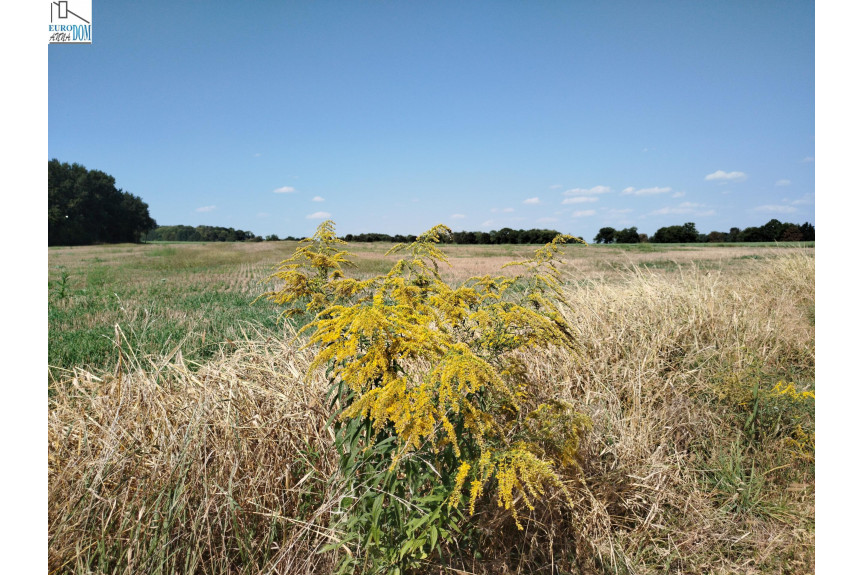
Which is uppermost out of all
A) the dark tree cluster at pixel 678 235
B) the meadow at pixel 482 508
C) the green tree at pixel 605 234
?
the dark tree cluster at pixel 678 235

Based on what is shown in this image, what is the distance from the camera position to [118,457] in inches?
101

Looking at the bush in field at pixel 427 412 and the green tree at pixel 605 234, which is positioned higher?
the green tree at pixel 605 234

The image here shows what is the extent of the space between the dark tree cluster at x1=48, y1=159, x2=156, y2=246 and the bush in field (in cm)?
6502

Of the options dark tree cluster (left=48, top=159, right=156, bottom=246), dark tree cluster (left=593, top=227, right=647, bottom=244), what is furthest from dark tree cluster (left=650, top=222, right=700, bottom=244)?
dark tree cluster (left=48, top=159, right=156, bottom=246)

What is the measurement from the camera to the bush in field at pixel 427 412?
1.78m

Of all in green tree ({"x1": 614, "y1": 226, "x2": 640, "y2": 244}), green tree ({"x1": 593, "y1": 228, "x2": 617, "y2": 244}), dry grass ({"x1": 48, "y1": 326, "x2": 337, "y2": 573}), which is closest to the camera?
dry grass ({"x1": 48, "y1": 326, "x2": 337, "y2": 573})

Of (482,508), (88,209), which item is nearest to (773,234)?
(482,508)

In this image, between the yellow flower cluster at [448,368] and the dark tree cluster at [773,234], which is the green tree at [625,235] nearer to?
the dark tree cluster at [773,234]

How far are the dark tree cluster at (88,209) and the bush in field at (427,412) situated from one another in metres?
65.0

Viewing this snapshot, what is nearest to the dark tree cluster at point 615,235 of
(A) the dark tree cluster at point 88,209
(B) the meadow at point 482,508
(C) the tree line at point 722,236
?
(C) the tree line at point 722,236

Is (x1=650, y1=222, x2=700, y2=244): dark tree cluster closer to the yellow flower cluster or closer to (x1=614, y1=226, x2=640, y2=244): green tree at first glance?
(x1=614, y1=226, x2=640, y2=244): green tree

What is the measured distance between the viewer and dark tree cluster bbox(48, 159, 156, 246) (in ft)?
179

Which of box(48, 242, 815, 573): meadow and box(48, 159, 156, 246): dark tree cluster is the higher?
box(48, 159, 156, 246): dark tree cluster

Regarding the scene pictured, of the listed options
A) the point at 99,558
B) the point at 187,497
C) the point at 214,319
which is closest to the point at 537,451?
the point at 187,497
